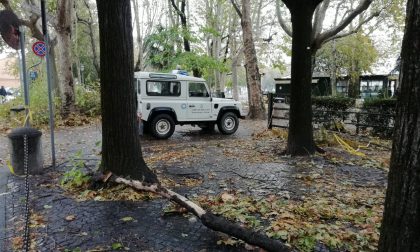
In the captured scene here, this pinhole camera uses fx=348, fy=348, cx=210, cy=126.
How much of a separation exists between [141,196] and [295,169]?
330 centimetres

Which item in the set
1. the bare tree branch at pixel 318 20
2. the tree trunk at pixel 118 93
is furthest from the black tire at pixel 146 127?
the bare tree branch at pixel 318 20

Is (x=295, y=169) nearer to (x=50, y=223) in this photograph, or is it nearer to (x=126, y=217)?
(x=126, y=217)

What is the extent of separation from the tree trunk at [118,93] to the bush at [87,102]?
40.8 ft

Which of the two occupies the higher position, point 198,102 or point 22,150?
point 198,102

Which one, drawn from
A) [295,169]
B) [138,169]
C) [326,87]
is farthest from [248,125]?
[326,87]

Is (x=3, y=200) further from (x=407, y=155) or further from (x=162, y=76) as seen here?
(x=162, y=76)

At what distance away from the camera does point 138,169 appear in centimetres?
566

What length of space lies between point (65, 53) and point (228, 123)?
26.7ft

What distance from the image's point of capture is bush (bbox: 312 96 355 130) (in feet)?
40.1

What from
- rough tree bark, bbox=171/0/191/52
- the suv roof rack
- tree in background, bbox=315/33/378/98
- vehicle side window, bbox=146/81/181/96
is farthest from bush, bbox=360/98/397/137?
tree in background, bbox=315/33/378/98

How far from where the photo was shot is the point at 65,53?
15.4 metres

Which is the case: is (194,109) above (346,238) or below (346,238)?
above

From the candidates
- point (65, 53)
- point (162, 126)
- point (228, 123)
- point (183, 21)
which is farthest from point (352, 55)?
point (162, 126)

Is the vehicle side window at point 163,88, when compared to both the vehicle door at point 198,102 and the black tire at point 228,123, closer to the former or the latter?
the vehicle door at point 198,102
